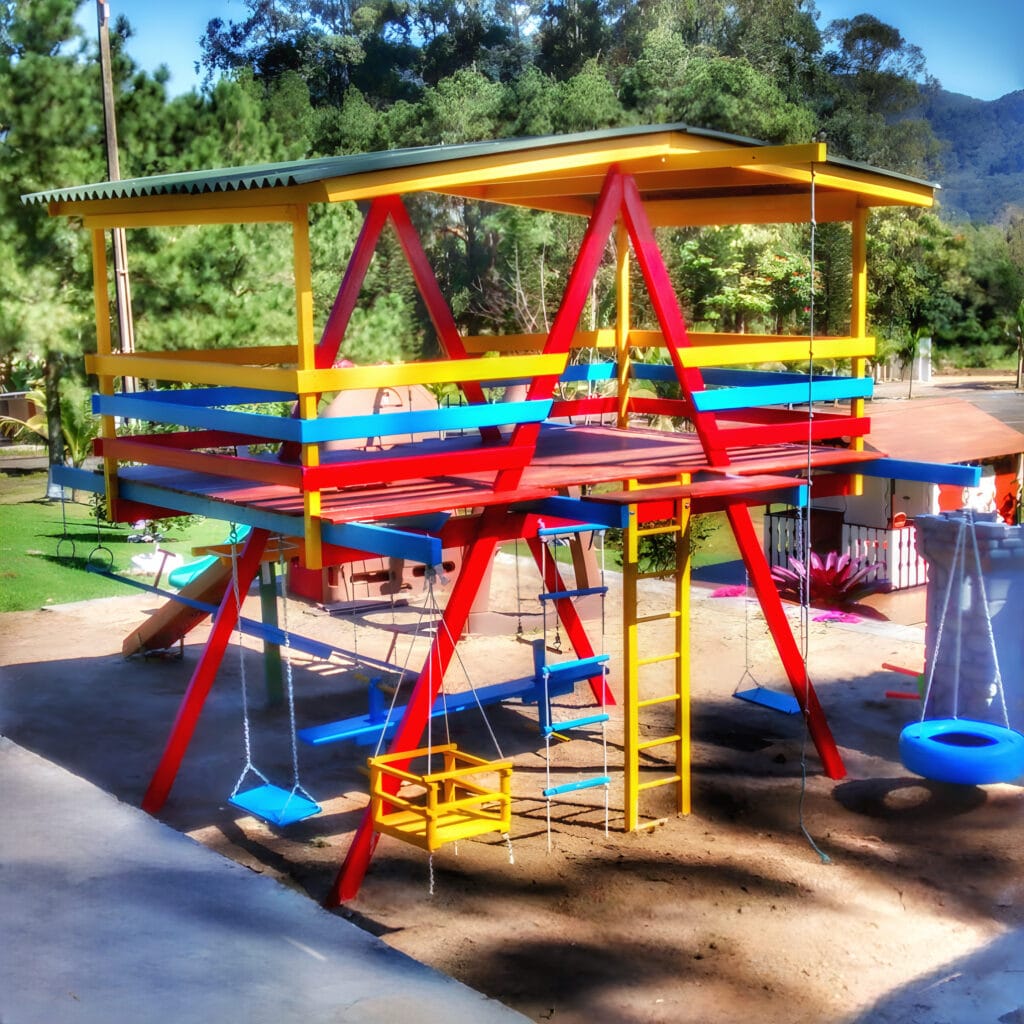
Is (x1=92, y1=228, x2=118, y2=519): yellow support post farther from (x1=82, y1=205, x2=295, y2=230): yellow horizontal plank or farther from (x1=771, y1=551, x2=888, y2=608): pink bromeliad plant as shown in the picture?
(x1=771, y1=551, x2=888, y2=608): pink bromeliad plant

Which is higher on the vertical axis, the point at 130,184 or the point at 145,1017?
the point at 130,184

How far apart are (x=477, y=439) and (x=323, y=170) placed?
4.07m

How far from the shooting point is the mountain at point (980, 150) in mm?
132125

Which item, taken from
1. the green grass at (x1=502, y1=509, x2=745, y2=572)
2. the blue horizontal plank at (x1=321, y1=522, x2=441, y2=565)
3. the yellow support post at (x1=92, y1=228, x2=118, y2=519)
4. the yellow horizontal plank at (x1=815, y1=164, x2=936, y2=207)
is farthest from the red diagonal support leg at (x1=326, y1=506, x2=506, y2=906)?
the green grass at (x1=502, y1=509, x2=745, y2=572)

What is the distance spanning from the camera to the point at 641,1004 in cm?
752

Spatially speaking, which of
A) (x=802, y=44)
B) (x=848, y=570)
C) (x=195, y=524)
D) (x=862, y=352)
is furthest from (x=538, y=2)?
(x=862, y=352)

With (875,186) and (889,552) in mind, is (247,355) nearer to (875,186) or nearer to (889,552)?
(875,186)

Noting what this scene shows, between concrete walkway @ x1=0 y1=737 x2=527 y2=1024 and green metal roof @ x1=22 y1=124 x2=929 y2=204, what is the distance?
3757 millimetres

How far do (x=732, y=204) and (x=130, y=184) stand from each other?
5.57m

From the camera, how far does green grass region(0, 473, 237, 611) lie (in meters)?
18.5

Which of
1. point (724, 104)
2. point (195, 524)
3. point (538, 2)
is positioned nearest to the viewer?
point (195, 524)

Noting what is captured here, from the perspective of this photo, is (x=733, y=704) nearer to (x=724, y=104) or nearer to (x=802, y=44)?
(x=724, y=104)

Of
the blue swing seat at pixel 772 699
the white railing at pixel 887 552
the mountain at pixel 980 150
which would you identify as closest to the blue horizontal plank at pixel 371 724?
the blue swing seat at pixel 772 699

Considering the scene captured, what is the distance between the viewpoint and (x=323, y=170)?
8203mm
